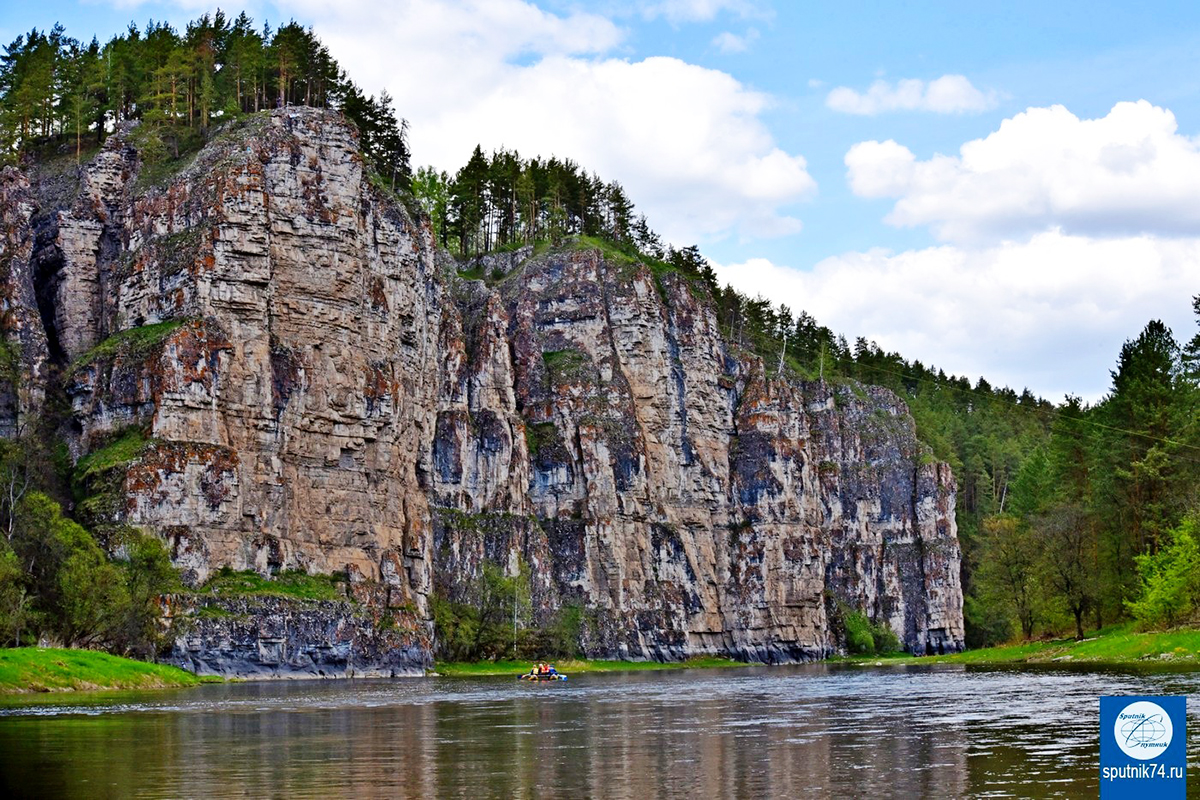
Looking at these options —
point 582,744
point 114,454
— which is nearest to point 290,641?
point 114,454

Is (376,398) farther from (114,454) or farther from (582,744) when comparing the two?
(582,744)

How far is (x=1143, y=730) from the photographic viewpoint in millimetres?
20188

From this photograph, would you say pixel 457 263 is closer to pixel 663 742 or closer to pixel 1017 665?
pixel 1017 665

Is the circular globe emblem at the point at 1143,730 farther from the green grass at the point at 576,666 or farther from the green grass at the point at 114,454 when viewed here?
the green grass at the point at 114,454

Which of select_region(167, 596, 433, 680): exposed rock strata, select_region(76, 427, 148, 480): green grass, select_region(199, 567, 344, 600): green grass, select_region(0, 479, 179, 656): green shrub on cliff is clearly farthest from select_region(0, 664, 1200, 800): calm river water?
select_region(76, 427, 148, 480): green grass

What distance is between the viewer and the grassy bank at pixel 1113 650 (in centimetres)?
8712

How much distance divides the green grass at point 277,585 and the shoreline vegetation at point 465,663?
39.0 feet

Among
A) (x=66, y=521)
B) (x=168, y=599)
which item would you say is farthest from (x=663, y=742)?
(x=168, y=599)

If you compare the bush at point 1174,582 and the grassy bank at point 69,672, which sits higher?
the bush at point 1174,582

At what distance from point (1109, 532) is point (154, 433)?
280 ft

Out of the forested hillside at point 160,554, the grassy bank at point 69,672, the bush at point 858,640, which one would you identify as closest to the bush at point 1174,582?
the forested hillside at point 160,554

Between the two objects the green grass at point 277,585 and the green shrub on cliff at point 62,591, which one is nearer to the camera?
the green shrub on cliff at point 62,591

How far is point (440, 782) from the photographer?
108ft

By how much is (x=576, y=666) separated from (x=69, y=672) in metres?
81.1
